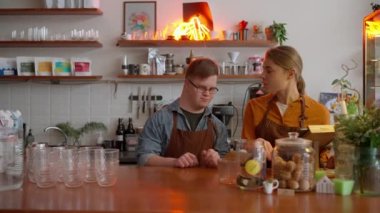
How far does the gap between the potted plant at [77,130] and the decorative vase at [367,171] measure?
3352 mm

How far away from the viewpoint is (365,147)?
1.44 meters

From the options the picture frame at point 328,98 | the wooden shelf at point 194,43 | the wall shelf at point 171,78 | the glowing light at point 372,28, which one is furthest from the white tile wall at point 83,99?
the glowing light at point 372,28

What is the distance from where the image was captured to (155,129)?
7.40 ft

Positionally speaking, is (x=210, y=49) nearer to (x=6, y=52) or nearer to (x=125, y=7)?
(x=125, y=7)

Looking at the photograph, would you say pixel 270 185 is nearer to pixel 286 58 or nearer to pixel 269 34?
pixel 286 58

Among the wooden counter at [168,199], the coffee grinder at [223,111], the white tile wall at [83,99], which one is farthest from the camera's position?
the white tile wall at [83,99]

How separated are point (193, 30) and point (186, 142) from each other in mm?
2229

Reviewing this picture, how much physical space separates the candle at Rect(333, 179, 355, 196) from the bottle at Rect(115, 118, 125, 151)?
10.3ft

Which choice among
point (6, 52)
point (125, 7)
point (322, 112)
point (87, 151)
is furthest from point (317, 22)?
point (87, 151)

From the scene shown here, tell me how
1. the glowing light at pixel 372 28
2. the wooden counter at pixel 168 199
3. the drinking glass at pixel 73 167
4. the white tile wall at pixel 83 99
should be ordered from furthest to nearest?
the white tile wall at pixel 83 99, the glowing light at pixel 372 28, the drinking glass at pixel 73 167, the wooden counter at pixel 168 199

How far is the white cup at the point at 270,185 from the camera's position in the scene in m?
1.44

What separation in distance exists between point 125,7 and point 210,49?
96 centimetres

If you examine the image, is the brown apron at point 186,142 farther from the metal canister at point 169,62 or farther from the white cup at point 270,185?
the metal canister at point 169,62

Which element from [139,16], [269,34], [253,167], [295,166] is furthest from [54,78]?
[295,166]
